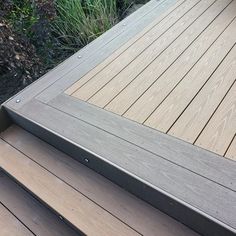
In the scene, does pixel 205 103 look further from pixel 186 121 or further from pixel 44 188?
pixel 44 188

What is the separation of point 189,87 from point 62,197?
0.98 metres

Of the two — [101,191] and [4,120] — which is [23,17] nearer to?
[4,120]

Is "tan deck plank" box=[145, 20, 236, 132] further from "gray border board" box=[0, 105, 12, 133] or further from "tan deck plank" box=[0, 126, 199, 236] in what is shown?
"gray border board" box=[0, 105, 12, 133]

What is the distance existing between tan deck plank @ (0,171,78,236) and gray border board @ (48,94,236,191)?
567 millimetres

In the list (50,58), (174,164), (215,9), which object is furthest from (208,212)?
(50,58)

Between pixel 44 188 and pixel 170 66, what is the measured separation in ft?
3.68

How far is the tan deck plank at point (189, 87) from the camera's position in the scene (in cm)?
165

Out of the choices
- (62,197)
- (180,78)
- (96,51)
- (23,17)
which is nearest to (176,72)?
(180,78)

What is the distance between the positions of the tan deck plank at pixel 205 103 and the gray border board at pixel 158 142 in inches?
2.9

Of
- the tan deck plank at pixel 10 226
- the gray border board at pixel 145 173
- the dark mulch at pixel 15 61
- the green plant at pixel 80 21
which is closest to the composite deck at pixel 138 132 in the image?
the gray border board at pixel 145 173

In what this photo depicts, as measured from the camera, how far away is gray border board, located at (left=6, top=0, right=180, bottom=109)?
2.08 metres

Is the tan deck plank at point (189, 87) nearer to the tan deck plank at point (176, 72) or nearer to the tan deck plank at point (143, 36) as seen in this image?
the tan deck plank at point (176, 72)

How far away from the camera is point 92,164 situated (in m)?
1.66

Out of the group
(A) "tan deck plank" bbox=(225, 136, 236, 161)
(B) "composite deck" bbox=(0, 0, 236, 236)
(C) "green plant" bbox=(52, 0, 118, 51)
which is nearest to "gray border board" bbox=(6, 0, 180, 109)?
(B) "composite deck" bbox=(0, 0, 236, 236)
